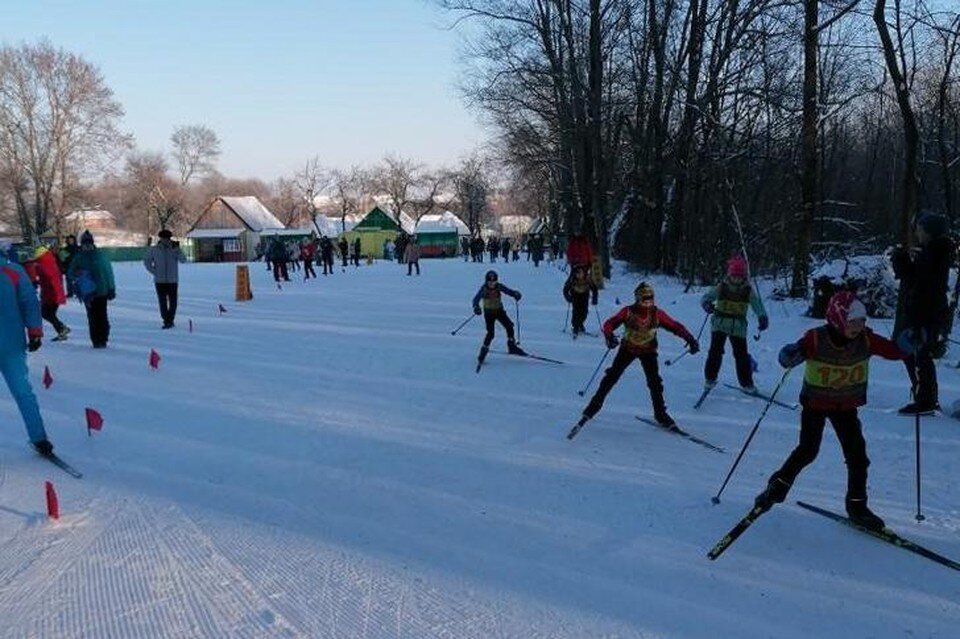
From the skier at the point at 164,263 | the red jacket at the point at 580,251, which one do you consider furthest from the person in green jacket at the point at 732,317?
the skier at the point at 164,263

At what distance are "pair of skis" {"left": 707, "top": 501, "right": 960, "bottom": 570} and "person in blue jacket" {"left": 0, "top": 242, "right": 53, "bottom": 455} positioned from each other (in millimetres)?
5141

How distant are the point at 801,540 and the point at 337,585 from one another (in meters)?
2.75

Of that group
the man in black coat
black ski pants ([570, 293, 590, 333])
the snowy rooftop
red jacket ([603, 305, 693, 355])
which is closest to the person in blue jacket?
red jacket ([603, 305, 693, 355])

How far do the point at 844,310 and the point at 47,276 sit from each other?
40.3 feet

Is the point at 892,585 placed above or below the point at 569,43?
below

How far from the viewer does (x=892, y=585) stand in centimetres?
391

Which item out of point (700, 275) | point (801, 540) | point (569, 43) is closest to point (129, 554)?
point (801, 540)

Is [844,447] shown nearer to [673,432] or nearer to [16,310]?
[673,432]

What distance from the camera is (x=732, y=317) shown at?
26.7 feet

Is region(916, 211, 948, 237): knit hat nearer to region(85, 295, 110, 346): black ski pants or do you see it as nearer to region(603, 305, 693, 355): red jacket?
region(603, 305, 693, 355): red jacket

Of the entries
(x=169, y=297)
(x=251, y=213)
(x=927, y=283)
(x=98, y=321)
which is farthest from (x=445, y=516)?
(x=251, y=213)

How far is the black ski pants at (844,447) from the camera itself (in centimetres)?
453

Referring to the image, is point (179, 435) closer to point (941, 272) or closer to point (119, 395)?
point (119, 395)

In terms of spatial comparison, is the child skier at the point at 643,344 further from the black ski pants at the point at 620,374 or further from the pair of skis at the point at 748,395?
the pair of skis at the point at 748,395
